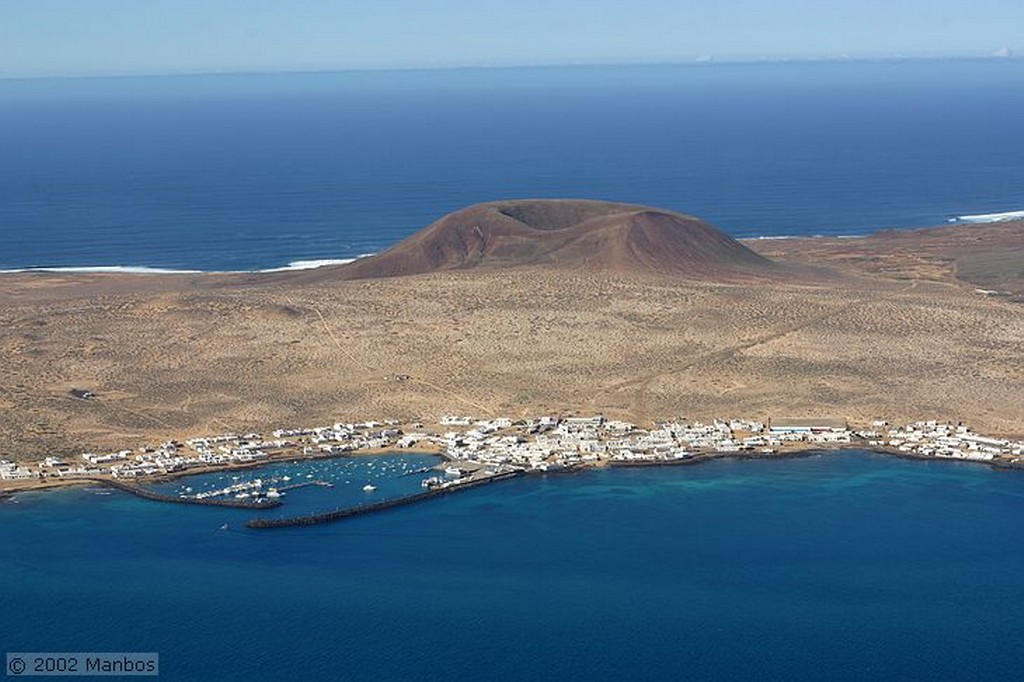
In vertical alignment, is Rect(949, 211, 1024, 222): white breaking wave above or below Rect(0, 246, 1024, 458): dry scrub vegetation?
above

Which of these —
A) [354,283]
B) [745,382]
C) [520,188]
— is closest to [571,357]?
[745,382]

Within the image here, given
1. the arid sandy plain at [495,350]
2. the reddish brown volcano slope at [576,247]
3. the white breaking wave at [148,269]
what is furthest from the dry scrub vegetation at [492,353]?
the white breaking wave at [148,269]

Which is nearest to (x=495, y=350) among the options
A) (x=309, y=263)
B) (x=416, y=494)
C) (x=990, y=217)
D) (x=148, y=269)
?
(x=416, y=494)

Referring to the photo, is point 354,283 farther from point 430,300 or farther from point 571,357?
point 571,357

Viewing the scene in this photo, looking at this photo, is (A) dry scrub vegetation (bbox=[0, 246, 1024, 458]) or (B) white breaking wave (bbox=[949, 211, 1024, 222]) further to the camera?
(B) white breaking wave (bbox=[949, 211, 1024, 222])

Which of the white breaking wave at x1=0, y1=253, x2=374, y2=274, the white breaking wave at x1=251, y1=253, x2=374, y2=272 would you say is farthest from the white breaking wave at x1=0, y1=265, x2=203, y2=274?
the white breaking wave at x1=251, y1=253, x2=374, y2=272

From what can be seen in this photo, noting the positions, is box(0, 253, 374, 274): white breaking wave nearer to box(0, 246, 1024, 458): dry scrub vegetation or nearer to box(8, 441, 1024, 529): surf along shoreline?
box(0, 246, 1024, 458): dry scrub vegetation
